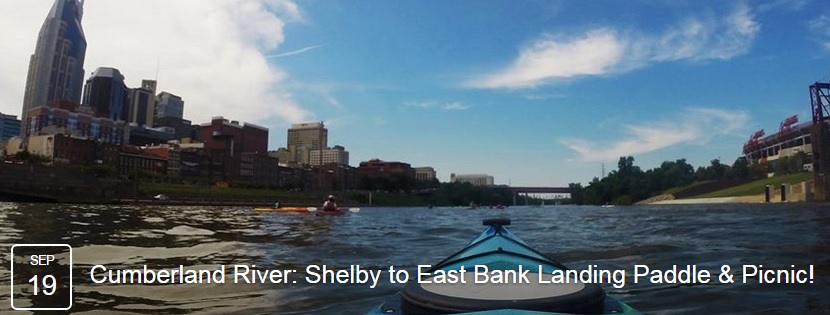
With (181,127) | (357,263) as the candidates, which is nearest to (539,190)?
(181,127)

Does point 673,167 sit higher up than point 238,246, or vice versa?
point 673,167

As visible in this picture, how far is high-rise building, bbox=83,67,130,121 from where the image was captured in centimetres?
18529

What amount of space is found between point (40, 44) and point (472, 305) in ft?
738

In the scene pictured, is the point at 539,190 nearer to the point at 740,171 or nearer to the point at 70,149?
the point at 740,171

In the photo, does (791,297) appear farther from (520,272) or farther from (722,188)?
(722,188)

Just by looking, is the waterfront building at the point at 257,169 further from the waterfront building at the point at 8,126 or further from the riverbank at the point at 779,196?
the waterfront building at the point at 8,126

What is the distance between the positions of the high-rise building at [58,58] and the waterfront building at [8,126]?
6083 mm

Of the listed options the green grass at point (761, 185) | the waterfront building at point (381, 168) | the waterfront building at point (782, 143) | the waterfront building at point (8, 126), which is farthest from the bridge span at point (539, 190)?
the waterfront building at point (8, 126)

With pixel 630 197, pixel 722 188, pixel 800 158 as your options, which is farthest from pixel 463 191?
pixel 800 158

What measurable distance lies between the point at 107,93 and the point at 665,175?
183 m

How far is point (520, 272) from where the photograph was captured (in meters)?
3.73

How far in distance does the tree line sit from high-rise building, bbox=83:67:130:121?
535ft

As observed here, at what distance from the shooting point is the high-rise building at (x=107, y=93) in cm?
18529

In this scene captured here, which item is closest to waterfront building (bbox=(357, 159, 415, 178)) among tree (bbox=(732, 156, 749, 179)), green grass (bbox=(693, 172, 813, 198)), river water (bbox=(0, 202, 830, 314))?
tree (bbox=(732, 156, 749, 179))
